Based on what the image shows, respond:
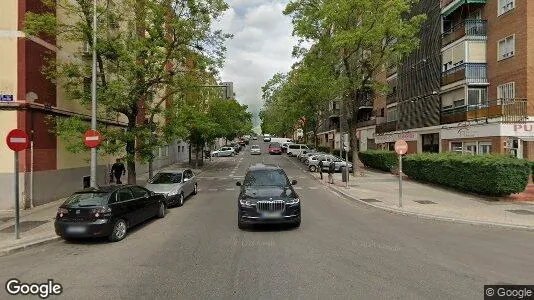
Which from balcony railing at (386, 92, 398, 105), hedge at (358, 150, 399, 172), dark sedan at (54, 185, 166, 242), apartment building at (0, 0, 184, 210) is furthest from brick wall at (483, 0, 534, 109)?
apartment building at (0, 0, 184, 210)

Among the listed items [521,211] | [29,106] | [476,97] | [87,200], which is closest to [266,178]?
[87,200]

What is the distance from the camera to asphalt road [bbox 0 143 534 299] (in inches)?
255

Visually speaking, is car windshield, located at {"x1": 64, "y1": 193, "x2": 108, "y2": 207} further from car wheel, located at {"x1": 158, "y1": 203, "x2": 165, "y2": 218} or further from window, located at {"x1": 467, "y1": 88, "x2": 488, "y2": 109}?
window, located at {"x1": 467, "y1": 88, "x2": 488, "y2": 109}

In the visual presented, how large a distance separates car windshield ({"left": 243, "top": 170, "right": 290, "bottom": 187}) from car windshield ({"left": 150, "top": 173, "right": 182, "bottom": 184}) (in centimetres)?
547

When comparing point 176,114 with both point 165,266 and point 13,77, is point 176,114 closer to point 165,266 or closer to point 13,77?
point 13,77

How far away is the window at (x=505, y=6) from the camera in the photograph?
25038mm

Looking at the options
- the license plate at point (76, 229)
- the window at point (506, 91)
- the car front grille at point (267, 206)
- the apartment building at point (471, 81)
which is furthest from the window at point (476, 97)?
the license plate at point (76, 229)

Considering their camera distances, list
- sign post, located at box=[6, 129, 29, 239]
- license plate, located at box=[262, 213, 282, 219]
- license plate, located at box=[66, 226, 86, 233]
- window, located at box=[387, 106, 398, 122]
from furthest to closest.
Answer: window, located at box=[387, 106, 398, 122] < license plate, located at box=[262, 213, 282, 219] < sign post, located at box=[6, 129, 29, 239] < license plate, located at box=[66, 226, 86, 233]

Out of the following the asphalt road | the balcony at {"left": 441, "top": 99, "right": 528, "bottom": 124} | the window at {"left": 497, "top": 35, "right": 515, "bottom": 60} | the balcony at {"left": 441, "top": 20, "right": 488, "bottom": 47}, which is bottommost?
the asphalt road

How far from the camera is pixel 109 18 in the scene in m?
17.0

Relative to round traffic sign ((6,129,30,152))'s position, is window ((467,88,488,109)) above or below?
above

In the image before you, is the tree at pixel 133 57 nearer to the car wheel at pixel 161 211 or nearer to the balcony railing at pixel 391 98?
the car wheel at pixel 161 211

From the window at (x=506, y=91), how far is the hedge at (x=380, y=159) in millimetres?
8055

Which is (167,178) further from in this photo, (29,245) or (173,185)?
(29,245)
